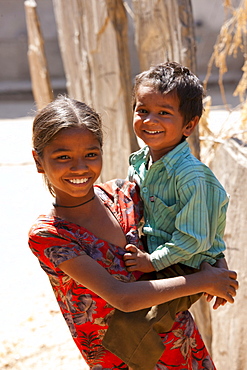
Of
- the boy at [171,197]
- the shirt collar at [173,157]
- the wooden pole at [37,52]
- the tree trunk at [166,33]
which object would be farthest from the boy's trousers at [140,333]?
the wooden pole at [37,52]

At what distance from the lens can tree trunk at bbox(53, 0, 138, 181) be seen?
333 cm

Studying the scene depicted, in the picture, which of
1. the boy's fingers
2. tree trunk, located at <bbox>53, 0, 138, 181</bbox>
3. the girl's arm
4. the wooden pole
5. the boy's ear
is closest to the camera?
the girl's arm

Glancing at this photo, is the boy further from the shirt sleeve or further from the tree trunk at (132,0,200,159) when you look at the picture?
the tree trunk at (132,0,200,159)

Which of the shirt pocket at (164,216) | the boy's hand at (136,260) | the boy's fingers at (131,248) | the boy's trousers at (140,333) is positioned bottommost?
the boy's trousers at (140,333)

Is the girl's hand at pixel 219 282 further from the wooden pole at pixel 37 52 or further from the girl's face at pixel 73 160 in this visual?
the wooden pole at pixel 37 52

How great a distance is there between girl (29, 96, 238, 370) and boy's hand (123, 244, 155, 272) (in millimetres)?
27

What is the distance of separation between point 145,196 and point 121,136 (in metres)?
2.14

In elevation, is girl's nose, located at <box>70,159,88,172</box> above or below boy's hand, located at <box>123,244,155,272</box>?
above

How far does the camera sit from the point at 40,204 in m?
5.89

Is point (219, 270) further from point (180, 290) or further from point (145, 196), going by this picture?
point (145, 196)

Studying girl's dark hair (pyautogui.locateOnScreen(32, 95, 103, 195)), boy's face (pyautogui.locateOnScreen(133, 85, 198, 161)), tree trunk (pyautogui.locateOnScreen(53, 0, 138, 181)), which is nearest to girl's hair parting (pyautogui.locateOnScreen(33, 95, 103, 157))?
girl's dark hair (pyautogui.locateOnScreen(32, 95, 103, 195))

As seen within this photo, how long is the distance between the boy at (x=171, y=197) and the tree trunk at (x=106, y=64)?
1.43m

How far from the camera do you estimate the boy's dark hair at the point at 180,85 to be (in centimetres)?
146

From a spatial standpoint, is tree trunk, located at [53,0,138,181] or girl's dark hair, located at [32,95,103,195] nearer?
girl's dark hair, located at [32,95,103,195]
